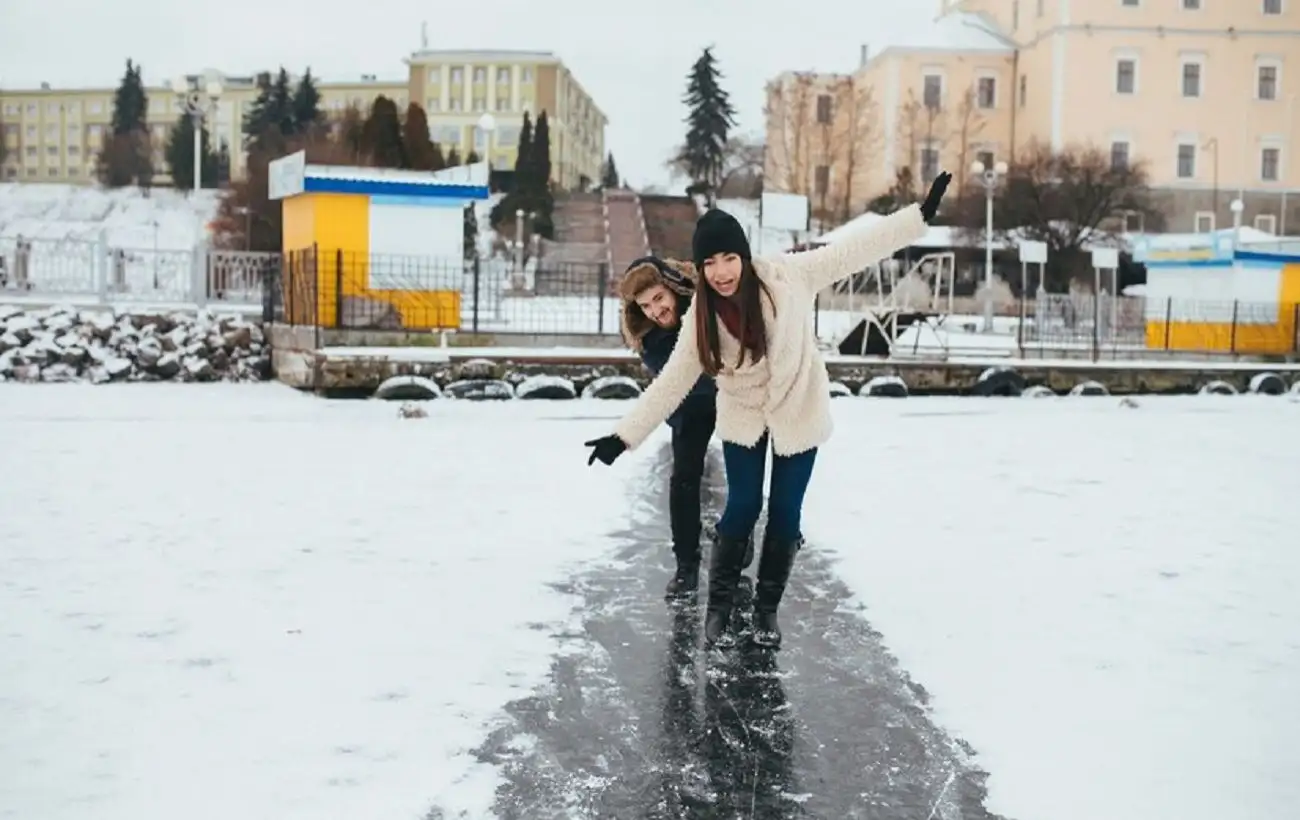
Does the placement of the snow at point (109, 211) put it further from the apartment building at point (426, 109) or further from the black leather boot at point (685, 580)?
the black leather boot at point (685, 580)

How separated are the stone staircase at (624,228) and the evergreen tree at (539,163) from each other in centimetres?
311

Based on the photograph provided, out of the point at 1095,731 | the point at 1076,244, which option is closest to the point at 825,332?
the point at 1076,244

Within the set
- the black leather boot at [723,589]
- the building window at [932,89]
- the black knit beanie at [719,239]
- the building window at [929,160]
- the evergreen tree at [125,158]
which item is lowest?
the black leather boot at [723,589]

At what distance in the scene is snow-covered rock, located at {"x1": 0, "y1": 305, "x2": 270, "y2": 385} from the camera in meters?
17.2

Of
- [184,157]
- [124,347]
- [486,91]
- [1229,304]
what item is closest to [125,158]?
[184,157]

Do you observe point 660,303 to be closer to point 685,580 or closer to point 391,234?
point 685,580

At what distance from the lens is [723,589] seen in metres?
4.64

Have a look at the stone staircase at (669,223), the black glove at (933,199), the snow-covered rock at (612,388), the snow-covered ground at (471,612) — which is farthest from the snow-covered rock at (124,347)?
the stone staircase at (669,223)

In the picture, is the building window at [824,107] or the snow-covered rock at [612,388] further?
the building window at [824,107]

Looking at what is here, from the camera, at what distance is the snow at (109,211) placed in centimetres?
6325

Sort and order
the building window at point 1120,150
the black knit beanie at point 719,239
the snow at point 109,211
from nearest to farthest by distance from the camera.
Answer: the black knit beanie at point 719,239 < the building window at point 1120,150 < the snow at point 109,211

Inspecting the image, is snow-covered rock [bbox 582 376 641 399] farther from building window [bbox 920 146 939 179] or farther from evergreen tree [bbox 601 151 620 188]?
evergreen tree [bbox 601 151 620 188]

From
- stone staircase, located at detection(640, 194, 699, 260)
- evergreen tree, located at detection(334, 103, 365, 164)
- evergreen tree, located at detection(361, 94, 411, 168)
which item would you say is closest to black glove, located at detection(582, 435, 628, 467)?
evergreen tree, located at detection(361, 94, 411, 168)

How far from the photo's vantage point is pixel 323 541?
6309mm
